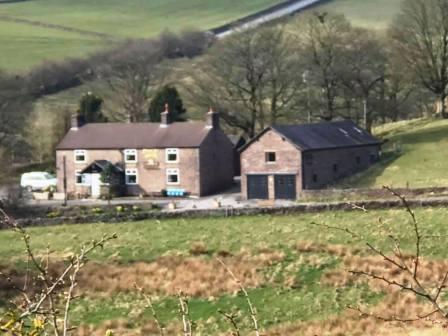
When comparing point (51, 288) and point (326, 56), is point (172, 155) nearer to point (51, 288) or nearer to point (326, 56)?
point (326, 56)

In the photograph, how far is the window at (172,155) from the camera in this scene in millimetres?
48625

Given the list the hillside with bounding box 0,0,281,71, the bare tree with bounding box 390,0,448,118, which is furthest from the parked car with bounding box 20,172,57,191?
the hillside with bounding box 0,0,281,71

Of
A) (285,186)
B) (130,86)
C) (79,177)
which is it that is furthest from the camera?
(130,86)

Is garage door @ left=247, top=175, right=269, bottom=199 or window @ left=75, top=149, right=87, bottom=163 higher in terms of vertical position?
window @ left=75, top=149, right=87, bottom=163

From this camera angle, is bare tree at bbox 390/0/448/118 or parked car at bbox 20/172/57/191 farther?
bare tree at bbox 390/0/448/118

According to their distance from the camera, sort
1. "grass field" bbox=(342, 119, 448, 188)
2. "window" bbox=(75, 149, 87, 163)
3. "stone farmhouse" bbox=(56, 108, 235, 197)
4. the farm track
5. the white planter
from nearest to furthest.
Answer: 1. "grass field" bbox=(342, 119, 448, 188)
2. "stone farmhouse" bbox=(56, 108, 235, 197)
3. the white planter
4. "window" bbox=(75, 149, 87, 163)
5. the farm track

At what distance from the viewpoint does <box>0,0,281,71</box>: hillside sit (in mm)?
101438

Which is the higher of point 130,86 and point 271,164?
point 130,86

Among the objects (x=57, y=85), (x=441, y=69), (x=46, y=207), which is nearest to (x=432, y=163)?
(x=441, y=69)

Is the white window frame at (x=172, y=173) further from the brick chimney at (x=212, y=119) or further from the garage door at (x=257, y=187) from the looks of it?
the garage door at (x=257, y=187)

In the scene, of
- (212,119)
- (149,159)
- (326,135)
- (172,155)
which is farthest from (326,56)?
(149,159)

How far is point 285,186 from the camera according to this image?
45.1 metres

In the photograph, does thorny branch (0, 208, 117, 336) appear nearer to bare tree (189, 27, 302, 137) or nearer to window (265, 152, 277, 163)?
window (265, 152, 277, 163)

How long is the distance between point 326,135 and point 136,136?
1146 cm
